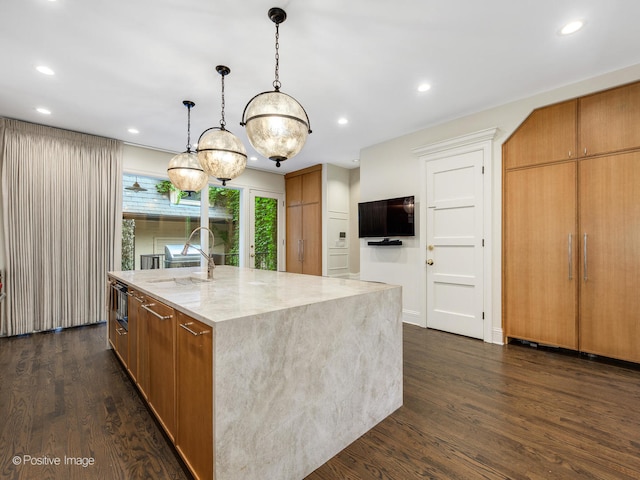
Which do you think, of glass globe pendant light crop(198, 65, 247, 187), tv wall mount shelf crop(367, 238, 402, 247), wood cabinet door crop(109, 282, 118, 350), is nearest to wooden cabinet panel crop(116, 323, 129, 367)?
wood cabinet door crop(109, 282, 118, 350)

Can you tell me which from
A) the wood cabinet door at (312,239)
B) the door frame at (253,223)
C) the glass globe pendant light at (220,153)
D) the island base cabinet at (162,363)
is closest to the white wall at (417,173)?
the wood cabinet door at (312,239)

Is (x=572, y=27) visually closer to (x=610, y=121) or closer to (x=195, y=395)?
(x=610, y=121)

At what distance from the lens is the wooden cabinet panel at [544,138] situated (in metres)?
3.13

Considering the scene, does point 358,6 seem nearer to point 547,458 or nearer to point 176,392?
point 176,392

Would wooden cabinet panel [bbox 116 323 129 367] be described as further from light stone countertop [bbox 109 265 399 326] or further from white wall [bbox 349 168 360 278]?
white wall [bbox 349 168 360 278]

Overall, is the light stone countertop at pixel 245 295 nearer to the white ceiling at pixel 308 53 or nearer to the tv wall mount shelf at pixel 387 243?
the white ceiling at pixel 308 53

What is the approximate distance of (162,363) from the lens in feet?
5.84

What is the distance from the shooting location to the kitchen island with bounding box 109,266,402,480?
127 cm

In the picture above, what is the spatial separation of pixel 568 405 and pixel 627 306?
4.55 ft

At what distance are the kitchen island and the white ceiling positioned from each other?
194 cm

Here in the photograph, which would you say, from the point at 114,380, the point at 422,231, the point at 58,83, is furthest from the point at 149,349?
the point at 422,231

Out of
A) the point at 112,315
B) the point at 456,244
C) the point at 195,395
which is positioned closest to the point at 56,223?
the point at 112,315

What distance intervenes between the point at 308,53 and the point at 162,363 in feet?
8.56

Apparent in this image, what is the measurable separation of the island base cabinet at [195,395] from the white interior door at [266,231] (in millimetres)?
4943
